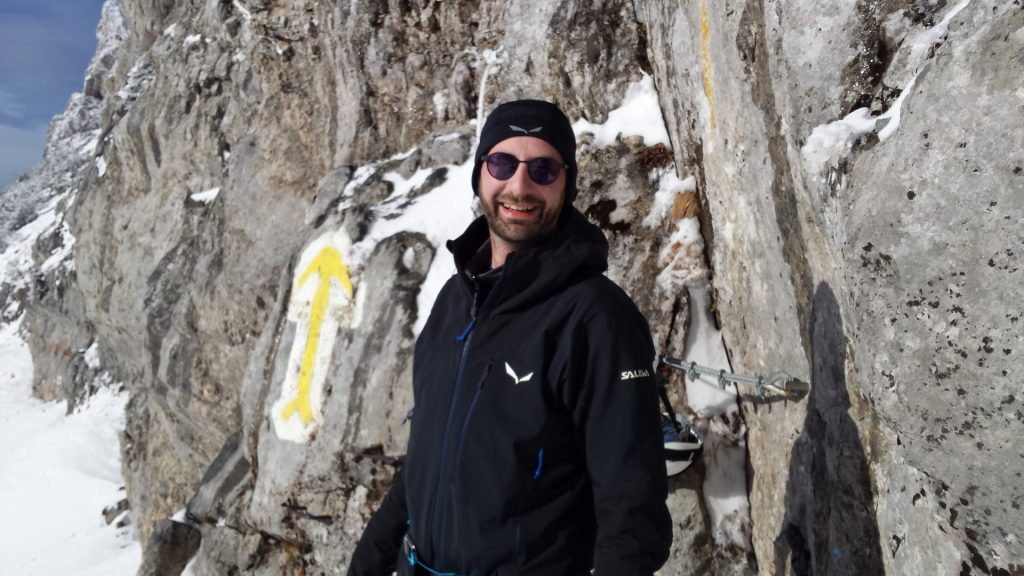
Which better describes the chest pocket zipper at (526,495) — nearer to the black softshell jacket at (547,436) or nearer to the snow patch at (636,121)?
the black softshell jacket at (547,436)

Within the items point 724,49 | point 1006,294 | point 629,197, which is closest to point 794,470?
point 1006,294

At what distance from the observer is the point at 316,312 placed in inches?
253

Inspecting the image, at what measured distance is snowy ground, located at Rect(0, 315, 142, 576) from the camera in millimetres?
11562

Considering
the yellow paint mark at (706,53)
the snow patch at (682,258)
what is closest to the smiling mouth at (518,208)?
the yellow paint mark at (706,53)

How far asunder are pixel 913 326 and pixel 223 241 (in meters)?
10.7

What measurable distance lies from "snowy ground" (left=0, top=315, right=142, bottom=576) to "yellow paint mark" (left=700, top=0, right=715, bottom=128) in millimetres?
11851

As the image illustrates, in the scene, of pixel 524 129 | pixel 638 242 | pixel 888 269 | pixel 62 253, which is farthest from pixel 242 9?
pixel 62 253

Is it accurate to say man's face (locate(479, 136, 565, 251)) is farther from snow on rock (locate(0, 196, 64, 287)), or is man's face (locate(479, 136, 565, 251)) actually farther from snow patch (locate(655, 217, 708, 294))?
snow on rock (locate(0, 196, 64, 287))

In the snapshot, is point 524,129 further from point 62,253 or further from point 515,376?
point 62,253

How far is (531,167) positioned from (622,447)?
1058 mm

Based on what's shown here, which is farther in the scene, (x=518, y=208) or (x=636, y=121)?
(x=636, y=121)

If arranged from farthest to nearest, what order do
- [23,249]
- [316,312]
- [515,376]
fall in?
[23,249] < [316,312] < [515,376]

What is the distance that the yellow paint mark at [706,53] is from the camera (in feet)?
12.7

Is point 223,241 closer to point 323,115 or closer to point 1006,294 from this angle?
point 323,115
